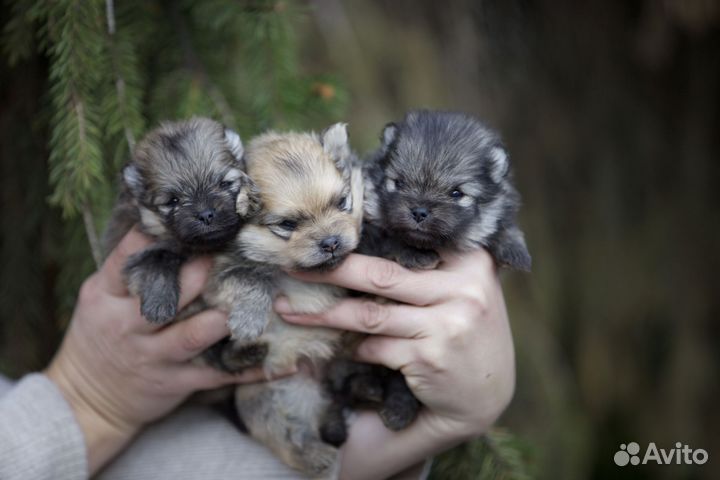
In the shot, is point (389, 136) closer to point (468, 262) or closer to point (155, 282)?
point (468, 262)

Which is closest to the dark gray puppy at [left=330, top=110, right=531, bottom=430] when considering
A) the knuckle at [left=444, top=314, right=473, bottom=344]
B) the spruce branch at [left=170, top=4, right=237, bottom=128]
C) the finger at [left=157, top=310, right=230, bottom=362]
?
the knuckle at [left=444, top=314, right=473, bottom=344]

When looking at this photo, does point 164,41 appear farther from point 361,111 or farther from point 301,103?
point 361,111

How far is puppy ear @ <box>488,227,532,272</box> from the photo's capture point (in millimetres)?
2152

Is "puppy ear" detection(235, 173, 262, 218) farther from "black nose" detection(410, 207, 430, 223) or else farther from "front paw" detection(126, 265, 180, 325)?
"black nose" detection(410, 207, 430, 223)

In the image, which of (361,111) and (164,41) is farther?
(361,111)

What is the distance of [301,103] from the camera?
8.11 feet

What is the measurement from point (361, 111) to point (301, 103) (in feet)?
2.58

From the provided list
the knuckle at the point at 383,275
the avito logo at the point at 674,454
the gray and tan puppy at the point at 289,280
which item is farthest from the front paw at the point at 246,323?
the avito logo at the point at 674,454

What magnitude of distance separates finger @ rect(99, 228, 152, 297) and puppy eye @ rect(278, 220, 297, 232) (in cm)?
44

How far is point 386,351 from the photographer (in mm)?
2018

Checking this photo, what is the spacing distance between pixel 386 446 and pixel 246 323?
60 centimetres

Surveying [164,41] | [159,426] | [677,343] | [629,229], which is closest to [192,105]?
[164,41]

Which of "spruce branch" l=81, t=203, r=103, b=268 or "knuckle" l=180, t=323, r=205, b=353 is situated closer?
"knuckle" l=180, t=323, r=205, b=353

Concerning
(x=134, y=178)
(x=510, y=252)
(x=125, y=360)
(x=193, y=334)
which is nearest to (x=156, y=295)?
(x=193, y=334)
